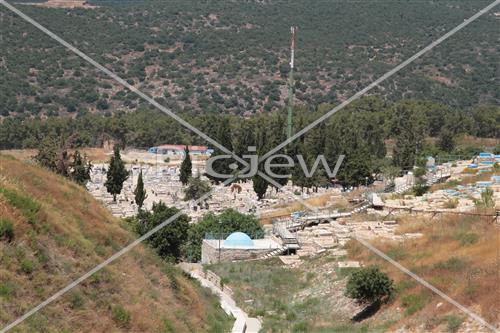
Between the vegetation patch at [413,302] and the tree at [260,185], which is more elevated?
the vegetation patch at [413,302]

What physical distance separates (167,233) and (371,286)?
12847 millimetres

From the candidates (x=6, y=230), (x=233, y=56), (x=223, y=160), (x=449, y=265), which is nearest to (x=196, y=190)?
(x=223, y=160)

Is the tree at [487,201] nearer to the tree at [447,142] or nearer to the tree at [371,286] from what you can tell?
the tree at [371,286]

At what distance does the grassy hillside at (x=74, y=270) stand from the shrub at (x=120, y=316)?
0.05 ft

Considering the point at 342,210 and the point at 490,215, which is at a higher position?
the point at 490,215

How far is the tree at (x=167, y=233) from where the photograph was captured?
29.8 metres

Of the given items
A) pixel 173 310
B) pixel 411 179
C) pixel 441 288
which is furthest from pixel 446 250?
pixel 411 179

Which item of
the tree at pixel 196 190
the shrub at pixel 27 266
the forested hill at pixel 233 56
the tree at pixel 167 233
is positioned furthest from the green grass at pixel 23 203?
the forested hill at pixel 233 56

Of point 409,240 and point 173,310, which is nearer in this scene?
point 173,310

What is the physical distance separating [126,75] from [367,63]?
4451 cm

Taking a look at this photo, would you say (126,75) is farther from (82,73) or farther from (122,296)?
(122,296)

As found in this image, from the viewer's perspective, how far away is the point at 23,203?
1289cm

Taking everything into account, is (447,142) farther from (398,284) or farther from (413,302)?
(413,302)

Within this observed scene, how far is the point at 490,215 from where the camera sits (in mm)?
24109
